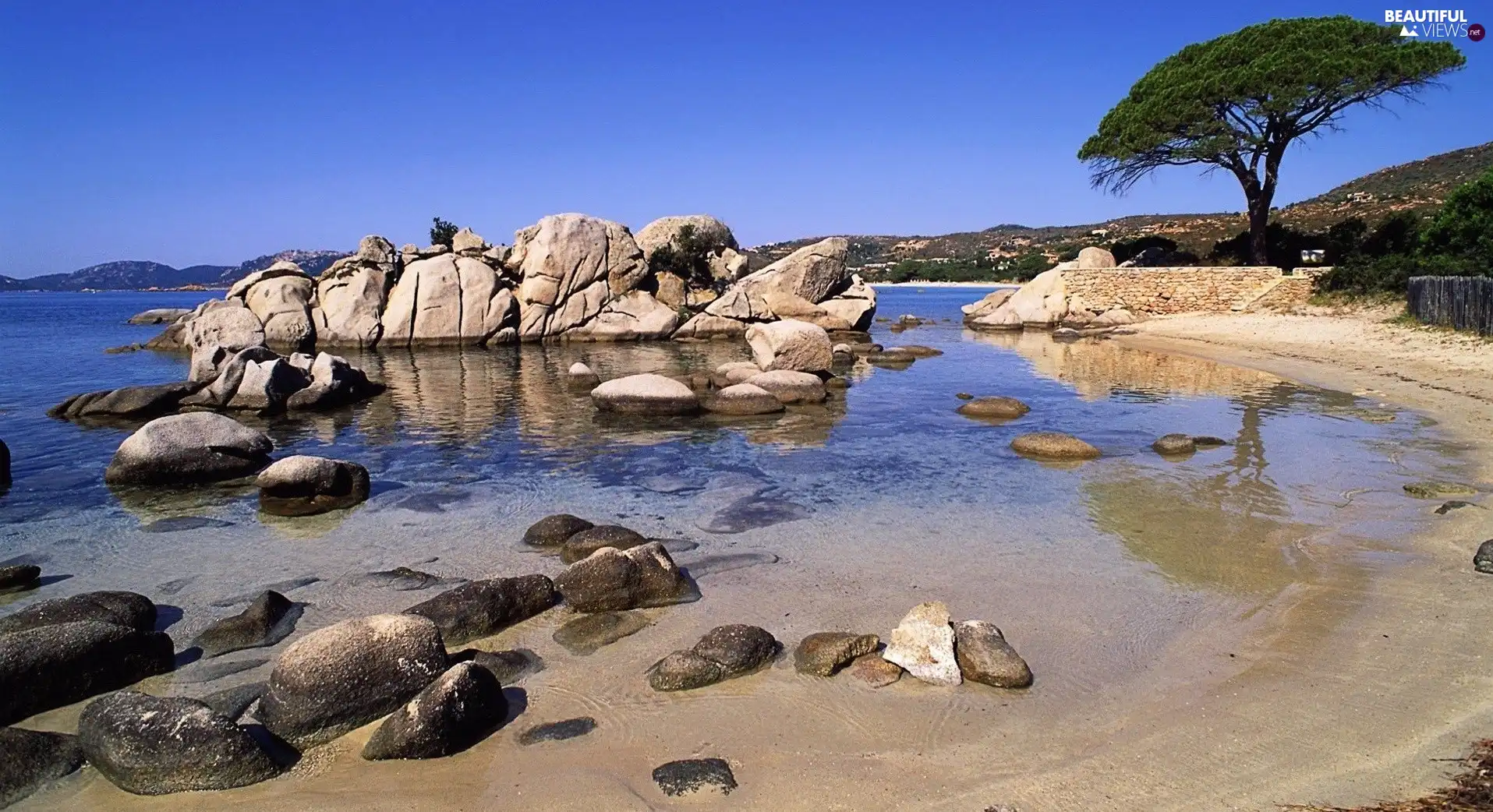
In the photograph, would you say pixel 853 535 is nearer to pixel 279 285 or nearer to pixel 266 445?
pixel 266 445

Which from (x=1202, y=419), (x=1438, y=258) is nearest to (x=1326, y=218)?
(x=1438, y=258)

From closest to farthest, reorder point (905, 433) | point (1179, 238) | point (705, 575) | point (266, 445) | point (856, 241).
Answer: point (705, 575), point (266, 445), point (905, 433), point (1179, 238), point (856, 241)

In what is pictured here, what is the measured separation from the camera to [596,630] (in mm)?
6805

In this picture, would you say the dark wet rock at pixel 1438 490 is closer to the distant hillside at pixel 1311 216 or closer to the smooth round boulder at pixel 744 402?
the smooth round boulder at pixel 744 402

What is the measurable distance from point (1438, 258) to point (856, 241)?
12323 cm

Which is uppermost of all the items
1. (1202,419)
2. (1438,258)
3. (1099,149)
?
(1099,149)

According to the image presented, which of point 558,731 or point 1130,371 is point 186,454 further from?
point 1130,371

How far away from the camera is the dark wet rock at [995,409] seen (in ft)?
54.4

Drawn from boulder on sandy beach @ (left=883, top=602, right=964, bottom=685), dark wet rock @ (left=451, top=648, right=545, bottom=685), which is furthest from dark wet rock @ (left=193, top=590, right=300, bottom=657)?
boulder on sandy beach @ (left=883, top=602, right=964, bottom=685)

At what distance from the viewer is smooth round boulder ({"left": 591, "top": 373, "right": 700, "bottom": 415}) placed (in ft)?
56.2

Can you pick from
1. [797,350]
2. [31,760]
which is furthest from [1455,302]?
[31,760]

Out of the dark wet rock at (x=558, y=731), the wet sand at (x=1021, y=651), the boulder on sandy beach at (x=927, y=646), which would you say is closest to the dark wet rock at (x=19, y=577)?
the wet sand at (x=1021, y=651)

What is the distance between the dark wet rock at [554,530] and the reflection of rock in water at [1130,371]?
13115mm

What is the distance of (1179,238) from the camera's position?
51.8 m
